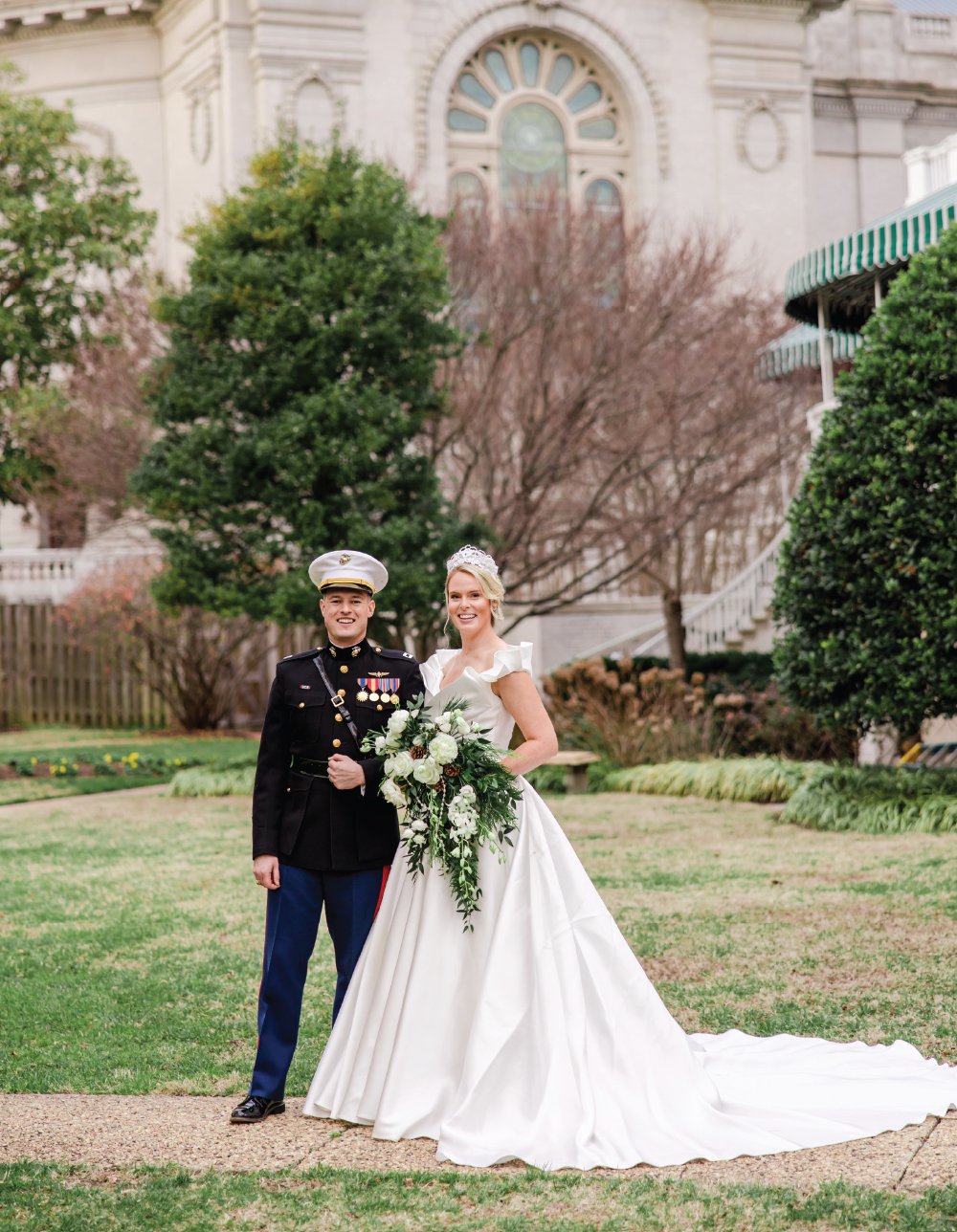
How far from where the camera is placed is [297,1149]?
512 centimetres

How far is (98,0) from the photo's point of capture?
35406 millimetres

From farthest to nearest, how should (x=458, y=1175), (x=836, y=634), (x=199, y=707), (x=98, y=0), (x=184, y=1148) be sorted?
(x=98, y=0) → (x=199, y=707) → (x=836, y=634) → (x=184, y=1148) → (x=458, y=1175)

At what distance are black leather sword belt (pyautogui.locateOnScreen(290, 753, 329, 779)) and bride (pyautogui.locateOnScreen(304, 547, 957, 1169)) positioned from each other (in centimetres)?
46

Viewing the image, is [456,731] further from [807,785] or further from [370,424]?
[370,424]

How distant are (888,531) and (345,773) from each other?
24.8 feet

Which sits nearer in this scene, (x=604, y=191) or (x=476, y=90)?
(x=476, y=90)

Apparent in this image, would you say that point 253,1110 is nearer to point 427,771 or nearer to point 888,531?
point 427,771

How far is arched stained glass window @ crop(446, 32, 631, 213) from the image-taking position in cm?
3419

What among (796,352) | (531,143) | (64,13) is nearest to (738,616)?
(796,352)

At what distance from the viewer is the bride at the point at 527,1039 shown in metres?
5.05

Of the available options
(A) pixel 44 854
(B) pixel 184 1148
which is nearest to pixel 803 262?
(A) pixel 44 854

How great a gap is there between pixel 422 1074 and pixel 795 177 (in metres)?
34.0

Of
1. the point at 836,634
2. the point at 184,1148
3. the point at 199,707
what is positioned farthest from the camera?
the point at 199,707

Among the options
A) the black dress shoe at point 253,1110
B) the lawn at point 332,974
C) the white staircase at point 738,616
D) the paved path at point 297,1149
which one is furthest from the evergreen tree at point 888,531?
the white staircase at point 738,616
